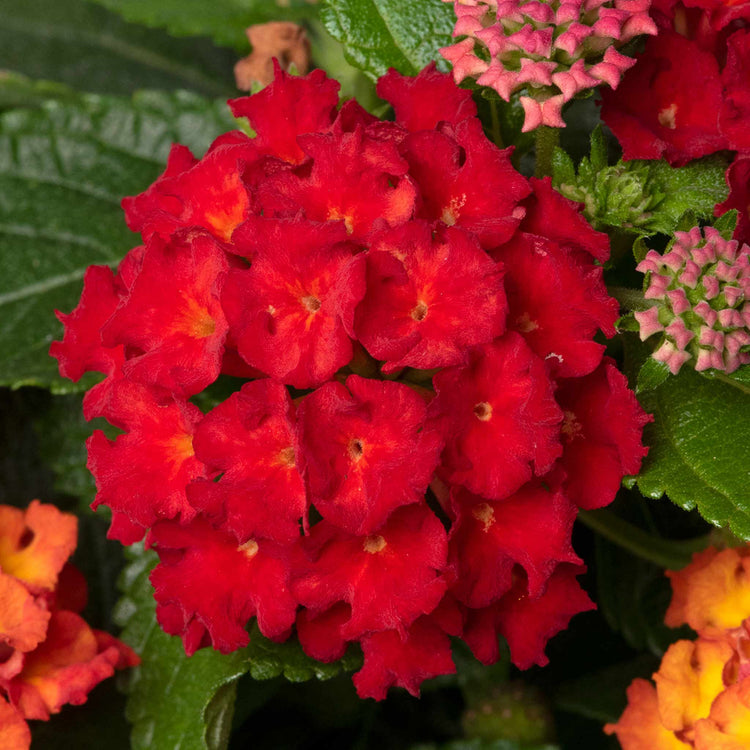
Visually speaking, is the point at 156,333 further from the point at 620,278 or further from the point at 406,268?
the point at 620,278

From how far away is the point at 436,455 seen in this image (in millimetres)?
496

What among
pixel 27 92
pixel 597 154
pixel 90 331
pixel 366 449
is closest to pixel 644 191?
pixel 597 154

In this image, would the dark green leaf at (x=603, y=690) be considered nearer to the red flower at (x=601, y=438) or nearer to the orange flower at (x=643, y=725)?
the orange flower at (x=643, y=725)

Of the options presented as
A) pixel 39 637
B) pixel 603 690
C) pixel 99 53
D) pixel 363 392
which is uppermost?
pixel 363 392

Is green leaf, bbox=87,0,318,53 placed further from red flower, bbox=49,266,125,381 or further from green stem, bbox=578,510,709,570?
green stem, bbox=578,510,709,570

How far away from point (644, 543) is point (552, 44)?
40cm

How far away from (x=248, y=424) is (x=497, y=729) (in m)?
0.42

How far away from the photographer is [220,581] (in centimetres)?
57

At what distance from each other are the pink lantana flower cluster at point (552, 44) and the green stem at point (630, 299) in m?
0.11

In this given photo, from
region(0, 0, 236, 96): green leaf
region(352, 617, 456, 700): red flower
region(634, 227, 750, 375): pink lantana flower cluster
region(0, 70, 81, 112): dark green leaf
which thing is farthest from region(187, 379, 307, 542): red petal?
region(0, 0, 236, 96): green leaf

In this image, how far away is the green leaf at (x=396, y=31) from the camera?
692 millimetres

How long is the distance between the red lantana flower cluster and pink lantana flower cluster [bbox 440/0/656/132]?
0.04 metres

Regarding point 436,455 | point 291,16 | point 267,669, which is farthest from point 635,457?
point 291,16

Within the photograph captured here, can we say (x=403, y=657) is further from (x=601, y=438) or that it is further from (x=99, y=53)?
(x=99, y=53)
